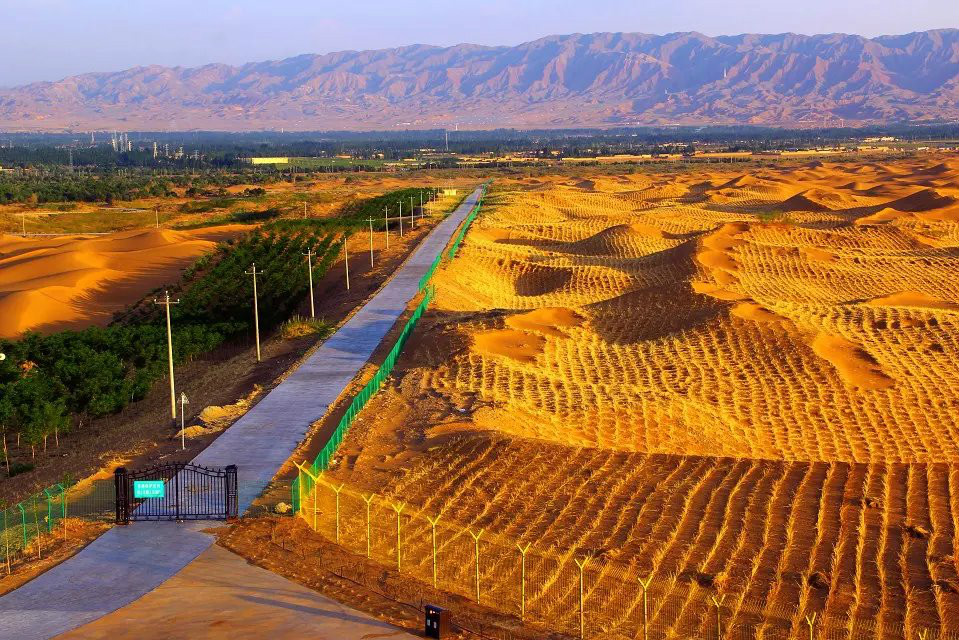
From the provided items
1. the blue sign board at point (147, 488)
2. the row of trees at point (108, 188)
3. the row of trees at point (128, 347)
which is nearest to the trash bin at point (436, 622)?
the blue sign board at point (147, 488)

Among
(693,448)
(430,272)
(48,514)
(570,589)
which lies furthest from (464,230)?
(570,589)

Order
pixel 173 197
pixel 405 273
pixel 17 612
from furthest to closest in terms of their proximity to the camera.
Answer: pixel 173 197
pixel 405 273
pixel 17 612

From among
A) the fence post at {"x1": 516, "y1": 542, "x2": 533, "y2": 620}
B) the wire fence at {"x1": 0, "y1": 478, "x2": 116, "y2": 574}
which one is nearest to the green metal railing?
the wire fence at {"x1": 0, "y1": 478, "x2": 116, "y2": 574}

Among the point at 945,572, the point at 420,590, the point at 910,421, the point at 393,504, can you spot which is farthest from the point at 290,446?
the point at 910,421

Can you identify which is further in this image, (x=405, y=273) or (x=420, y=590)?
(x=405, y=273)

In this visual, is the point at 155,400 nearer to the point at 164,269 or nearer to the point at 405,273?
the point at 405,273

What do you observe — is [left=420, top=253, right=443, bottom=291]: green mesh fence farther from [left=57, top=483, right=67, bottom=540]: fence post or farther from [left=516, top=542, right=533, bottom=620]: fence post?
[left=516, top=542, right=533, bottom=620]: fence post
